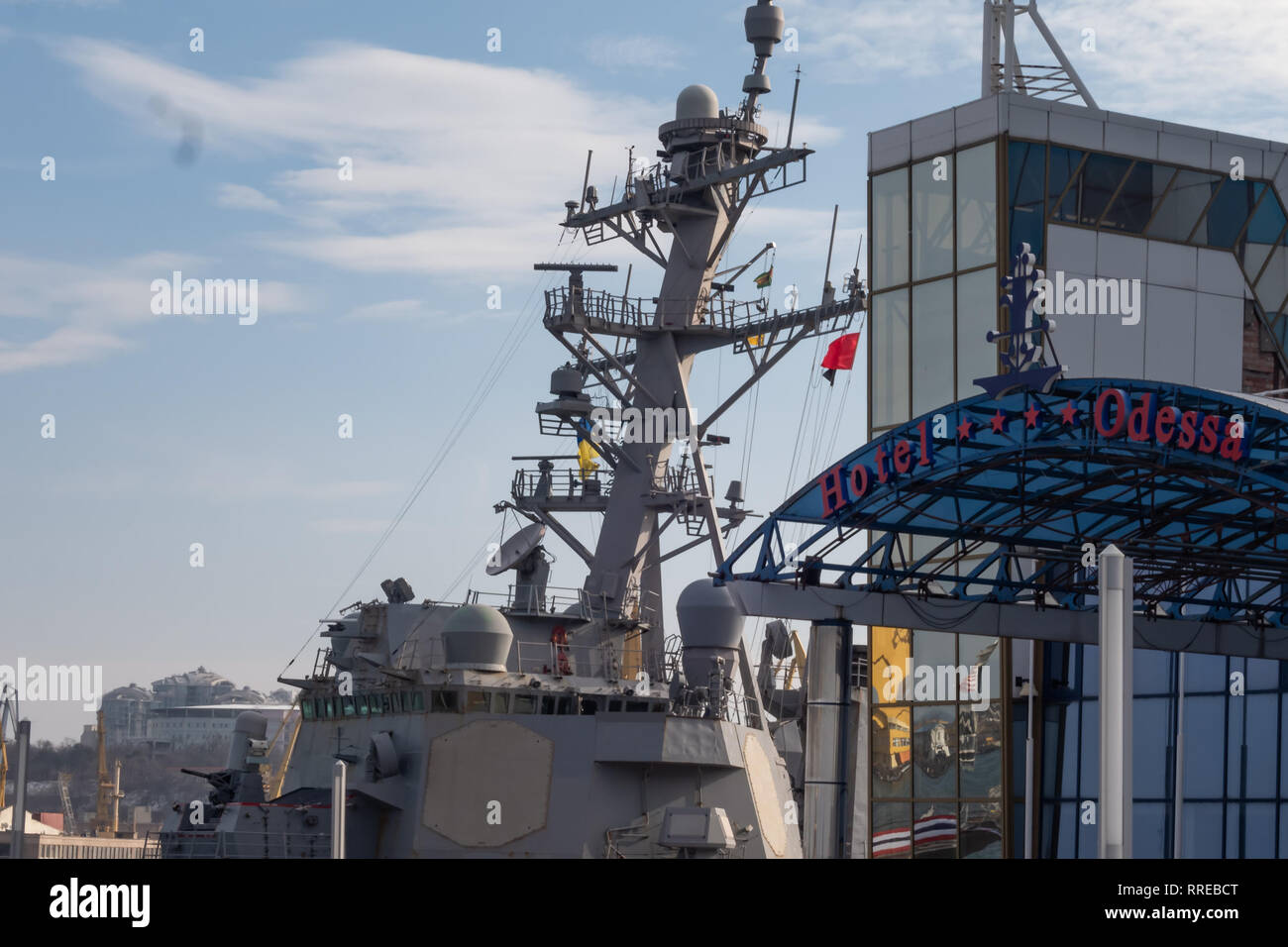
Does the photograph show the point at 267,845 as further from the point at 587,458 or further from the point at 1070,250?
the point at 1070,250

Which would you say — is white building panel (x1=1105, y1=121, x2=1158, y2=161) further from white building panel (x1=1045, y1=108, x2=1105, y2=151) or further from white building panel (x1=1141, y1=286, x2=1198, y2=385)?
white building panel (x1=1141, y1=286, x2=1198, y2=385)

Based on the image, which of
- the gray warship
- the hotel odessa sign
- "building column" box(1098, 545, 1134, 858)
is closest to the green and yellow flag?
the gray warship

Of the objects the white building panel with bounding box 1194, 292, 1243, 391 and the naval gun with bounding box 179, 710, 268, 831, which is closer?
the white building panel with bounding box 1194, 292, 1243, 391

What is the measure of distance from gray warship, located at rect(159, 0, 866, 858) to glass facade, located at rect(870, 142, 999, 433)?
5119 millimetres

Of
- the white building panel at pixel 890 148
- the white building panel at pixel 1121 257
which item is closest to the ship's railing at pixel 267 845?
the white building panel at pixel 890 148

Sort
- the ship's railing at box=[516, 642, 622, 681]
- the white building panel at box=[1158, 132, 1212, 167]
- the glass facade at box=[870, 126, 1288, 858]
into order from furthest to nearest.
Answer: the white building panel at box=[1158, 132, 1212, 167] → the ship's railing at box=[516, 642, 622, 681] → the glass facade at box=[870, 126, 1288, 858]

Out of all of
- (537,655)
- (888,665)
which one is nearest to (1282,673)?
(888,665)

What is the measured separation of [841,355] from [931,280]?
12.8 feet

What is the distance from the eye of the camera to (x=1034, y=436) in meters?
23.9

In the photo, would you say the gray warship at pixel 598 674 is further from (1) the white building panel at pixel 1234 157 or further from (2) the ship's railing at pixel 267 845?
(1) the white building panel at pixel 1234 157

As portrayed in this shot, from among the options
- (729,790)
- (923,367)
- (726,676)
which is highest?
(923,367)

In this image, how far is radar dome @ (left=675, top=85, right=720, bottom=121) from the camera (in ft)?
146
